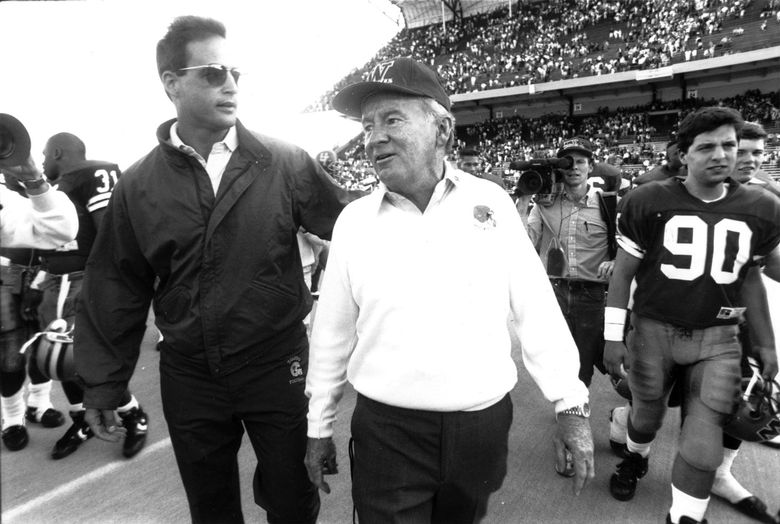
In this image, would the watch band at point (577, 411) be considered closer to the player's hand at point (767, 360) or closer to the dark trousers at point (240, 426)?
the dark trousers at point (240, 426)

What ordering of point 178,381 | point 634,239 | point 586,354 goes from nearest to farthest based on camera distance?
point 178,381, point 634,239, point 586,354

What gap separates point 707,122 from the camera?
257 centimetres

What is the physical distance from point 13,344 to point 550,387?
3.65 m

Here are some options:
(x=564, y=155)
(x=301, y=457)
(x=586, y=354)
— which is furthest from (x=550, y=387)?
(x=564, y=155)

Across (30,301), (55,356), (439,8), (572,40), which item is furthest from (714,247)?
(439,8)

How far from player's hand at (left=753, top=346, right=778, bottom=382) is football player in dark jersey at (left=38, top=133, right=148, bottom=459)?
3.85 metres

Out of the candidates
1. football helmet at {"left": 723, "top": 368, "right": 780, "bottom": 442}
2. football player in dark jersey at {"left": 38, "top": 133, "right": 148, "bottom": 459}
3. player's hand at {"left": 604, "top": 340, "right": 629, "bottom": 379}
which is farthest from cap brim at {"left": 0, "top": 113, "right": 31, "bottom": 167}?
football helmet at {"left": 723, "top": 368, "right": 780, "bottom": 442}

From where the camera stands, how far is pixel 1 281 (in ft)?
11.7

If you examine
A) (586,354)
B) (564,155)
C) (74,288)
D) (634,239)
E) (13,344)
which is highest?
(564,155)

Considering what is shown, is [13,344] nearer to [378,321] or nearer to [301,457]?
[301,457]

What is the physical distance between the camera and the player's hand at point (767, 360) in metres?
2.62

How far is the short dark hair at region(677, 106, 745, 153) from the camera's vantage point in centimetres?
254

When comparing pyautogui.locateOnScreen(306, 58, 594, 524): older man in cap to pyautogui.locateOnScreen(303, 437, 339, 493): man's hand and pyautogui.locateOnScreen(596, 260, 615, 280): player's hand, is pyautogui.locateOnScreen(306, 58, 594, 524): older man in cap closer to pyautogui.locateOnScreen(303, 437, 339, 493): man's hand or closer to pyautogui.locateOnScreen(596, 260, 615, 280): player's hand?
pyautogui.locateOnScreen(303, 437, 339, 493): man's hand

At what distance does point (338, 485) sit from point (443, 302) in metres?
2.01
